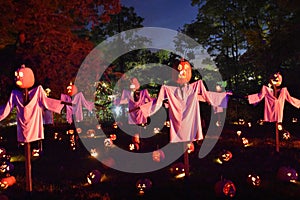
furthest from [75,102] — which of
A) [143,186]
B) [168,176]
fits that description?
[143,186]

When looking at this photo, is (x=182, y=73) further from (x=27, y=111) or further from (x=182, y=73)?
(x=27, y=111)

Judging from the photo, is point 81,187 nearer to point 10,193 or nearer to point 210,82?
point 10,193

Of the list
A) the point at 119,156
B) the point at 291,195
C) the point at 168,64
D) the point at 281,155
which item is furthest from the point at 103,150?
the point at 168,64

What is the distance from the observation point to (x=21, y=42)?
13711 millimetres

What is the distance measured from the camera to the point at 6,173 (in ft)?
29.7

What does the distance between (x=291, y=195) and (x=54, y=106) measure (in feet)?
19.4

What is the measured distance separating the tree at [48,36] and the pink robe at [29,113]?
645 centimetres

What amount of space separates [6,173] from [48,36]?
21.9 feet

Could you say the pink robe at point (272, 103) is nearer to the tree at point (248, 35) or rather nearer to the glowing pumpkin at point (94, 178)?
the glowing pumpkin at point (94, 178)

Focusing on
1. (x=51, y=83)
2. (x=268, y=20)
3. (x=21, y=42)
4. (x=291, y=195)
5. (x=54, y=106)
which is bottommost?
(x=291, y=195)

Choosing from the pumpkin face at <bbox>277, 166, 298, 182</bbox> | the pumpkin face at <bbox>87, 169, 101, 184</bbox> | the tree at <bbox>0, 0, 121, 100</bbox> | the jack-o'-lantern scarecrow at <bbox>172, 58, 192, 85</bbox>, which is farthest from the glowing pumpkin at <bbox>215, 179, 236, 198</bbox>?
the tree at <bbox>0, 0, 121, 100</bbox>

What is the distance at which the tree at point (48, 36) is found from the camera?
40.5 ft

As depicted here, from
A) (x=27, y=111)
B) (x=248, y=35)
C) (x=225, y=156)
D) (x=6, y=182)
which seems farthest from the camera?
(x=248, y=35)

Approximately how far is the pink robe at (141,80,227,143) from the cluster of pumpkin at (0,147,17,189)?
4075 mm
